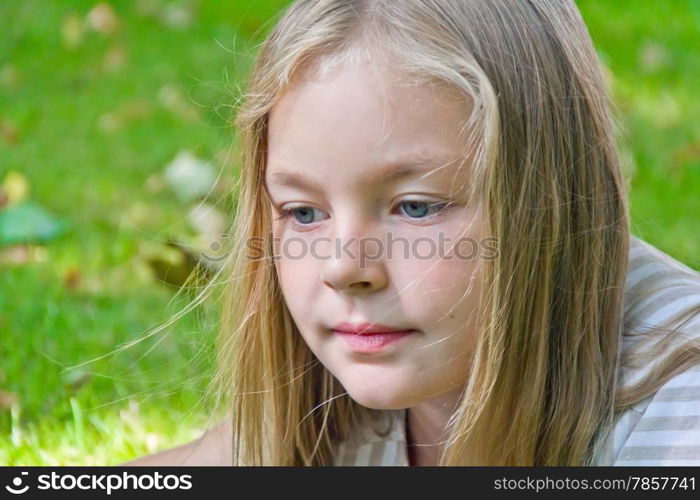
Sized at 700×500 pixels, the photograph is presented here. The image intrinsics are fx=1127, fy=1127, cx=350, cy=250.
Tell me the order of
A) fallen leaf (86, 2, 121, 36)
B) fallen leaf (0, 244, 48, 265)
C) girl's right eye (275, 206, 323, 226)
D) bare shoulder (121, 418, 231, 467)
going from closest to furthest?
1. girl's right eye (275, 206, 323, 226)
2. bare shoulder (121, 418, 231, 467)
3. fallen leaf (0, 244, 48, 265)
4. fallen leaf (86, 2, 121, 36)

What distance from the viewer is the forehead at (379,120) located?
1289 mm

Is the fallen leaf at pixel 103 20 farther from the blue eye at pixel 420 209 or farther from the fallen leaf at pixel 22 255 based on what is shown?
the blue eye at pixel 420 209

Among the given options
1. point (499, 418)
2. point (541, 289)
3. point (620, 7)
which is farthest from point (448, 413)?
point (620, 7)

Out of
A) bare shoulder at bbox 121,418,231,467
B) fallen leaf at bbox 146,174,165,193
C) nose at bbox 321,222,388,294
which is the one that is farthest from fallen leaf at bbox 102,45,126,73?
nose at bbox 321,222,388,294

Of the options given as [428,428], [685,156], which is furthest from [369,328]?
[685,156]

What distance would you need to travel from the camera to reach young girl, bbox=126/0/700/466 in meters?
1.31

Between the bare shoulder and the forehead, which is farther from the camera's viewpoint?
the bare shoulder

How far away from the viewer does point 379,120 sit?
1.29 metres

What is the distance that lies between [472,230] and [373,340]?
0.59 ft

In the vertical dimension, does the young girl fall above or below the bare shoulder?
above

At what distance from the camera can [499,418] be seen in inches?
56.6

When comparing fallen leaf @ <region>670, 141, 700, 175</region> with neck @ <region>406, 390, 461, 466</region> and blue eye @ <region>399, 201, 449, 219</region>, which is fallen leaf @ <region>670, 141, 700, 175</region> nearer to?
neck @ <region>406, 390, 461, 466</region>

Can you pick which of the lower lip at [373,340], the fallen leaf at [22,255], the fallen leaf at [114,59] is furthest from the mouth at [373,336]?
the fallen leaf at [114,59]

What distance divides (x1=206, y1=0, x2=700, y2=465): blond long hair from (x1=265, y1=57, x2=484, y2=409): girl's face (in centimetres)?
3
